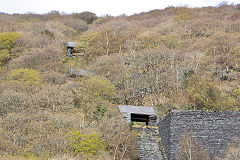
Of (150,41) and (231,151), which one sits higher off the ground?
(150,41)

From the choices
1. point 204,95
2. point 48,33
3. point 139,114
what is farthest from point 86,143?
point 48,33

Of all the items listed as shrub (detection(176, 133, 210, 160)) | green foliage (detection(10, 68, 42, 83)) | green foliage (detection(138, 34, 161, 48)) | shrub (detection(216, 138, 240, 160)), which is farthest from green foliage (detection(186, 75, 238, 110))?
green foliage (detection(138, 34, 161, 48))

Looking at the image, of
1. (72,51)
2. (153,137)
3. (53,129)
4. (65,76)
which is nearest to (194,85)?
(153,137)

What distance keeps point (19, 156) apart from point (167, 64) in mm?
17821

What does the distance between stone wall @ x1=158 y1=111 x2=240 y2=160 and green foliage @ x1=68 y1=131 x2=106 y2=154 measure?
3.79m

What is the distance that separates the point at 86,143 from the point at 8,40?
989 inches

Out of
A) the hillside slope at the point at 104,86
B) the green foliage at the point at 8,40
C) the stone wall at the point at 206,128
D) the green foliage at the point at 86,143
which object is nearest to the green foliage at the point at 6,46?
the green foliage at the point at 8,40

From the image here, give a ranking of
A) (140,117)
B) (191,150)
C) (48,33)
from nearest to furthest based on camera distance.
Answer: (191,150)
(140,117)
(48,33)

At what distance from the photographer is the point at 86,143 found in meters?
13.2

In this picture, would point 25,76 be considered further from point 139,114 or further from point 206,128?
point 206,128

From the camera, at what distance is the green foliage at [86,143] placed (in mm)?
13145

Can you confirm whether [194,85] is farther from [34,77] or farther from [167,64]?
[34,77]

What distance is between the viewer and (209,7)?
59.8m

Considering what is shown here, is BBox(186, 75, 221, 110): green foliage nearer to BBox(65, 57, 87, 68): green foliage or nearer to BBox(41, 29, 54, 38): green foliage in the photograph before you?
BBox(65, 57, 87, 68): green foliage
